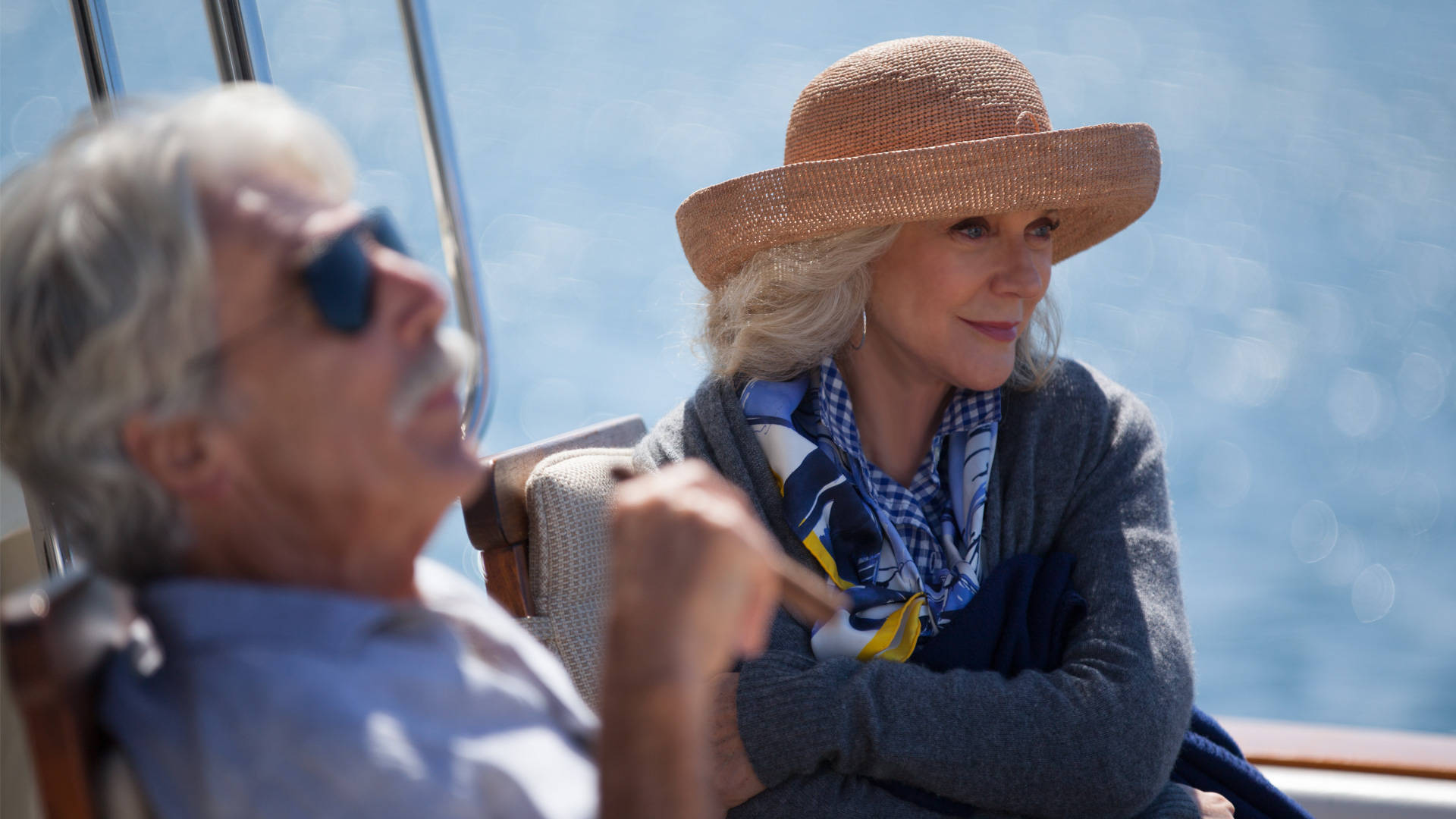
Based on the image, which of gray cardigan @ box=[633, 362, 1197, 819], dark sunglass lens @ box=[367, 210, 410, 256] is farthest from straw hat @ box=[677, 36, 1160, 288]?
dark sunglass lens @ box=[367, 210, 410, 256]

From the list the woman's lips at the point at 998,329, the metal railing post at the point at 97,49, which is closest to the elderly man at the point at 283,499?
the metal railing post at the point at 97,49

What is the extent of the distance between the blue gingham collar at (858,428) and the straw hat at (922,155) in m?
0.25

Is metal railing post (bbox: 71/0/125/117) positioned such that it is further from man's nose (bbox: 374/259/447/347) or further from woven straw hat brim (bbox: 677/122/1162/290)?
man's nose (bbox: 374/259/447/347)

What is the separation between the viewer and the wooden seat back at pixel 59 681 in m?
0.78

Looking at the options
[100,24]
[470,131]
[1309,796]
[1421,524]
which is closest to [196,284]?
[100,24]

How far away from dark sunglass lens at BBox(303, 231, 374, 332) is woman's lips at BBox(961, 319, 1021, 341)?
1200mm

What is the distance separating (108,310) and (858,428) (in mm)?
1338

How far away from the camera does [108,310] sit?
83 centimetres

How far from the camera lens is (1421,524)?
1158cm

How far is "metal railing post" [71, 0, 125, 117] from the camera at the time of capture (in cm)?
164

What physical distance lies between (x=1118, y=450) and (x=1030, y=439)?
132mm

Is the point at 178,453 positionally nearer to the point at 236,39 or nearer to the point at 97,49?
the point at 236,39

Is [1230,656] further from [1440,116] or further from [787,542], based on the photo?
[1440,116]

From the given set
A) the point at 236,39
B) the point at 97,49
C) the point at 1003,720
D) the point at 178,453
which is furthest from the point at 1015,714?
the point at 97,49
